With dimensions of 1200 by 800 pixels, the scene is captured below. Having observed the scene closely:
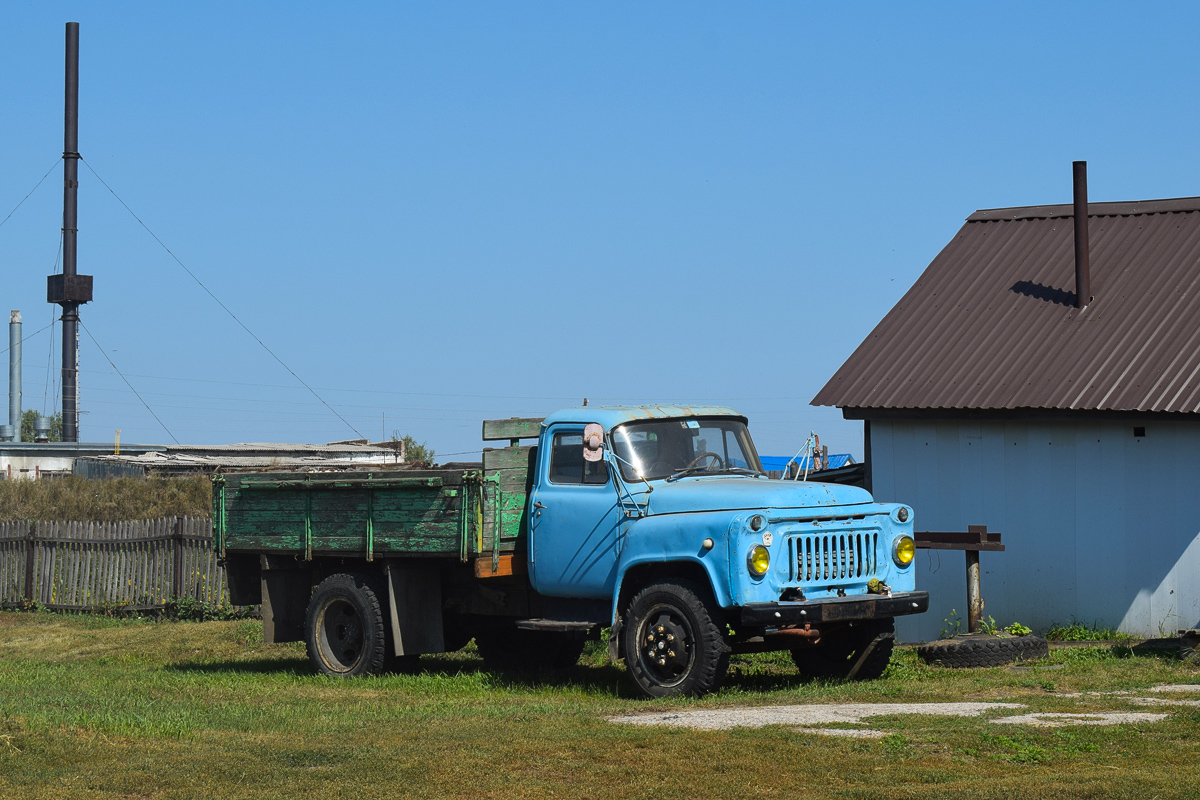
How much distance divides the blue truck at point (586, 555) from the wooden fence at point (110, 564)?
6882 mm

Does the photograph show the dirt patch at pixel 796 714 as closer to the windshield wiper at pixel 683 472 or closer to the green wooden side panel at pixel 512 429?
the windshield wiper at pixel 683 472

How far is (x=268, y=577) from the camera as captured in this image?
13672 millimetres

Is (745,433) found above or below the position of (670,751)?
above

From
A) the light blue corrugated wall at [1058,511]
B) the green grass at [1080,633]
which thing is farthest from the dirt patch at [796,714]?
the light blue corrugated wall at [1058,511]

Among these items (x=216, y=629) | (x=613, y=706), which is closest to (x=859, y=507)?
(x=613, y=706)

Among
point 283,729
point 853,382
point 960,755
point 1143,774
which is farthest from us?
point 853,382

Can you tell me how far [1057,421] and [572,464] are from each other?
6148 millimetres

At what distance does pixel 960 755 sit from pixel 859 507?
11.0 ft

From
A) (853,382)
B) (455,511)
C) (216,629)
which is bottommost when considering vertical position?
(216,629)

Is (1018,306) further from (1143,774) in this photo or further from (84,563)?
(84,563)

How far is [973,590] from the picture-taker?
13.5 meters

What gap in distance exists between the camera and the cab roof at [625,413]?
11.3 metres

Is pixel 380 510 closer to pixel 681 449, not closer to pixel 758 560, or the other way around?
pixel 681 449

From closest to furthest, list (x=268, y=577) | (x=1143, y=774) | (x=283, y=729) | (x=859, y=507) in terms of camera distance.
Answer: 1. (x=1143, y=774)
2. (x=283, y=729)
3. (x=859, y=507)
4. (x=268, y=577)
